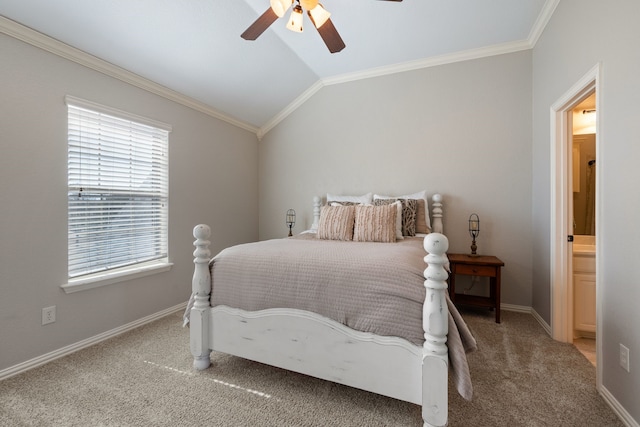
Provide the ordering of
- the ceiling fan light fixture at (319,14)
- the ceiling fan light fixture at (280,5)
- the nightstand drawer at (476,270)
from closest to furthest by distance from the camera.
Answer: the ceiling fan light fixture at (280,5), the ceiling fan light fixture at (319,14), the nightstand drawer at (476,270)

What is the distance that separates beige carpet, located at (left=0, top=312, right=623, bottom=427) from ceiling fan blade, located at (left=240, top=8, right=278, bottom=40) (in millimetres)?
2342

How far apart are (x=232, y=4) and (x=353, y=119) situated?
1815 millimetres

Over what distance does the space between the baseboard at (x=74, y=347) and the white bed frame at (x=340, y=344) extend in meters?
1.04

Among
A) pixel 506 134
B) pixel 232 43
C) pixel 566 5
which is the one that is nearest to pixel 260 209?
pixel 232 43

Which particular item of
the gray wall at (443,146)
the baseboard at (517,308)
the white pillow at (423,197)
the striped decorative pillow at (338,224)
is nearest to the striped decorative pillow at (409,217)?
the white pillow at (423,197)

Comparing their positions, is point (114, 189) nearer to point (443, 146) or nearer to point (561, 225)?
point (443, 146)

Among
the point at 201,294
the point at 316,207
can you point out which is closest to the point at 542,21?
the point at 316,207

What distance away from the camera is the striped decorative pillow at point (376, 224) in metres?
2.53

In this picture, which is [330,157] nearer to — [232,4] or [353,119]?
[353,119]

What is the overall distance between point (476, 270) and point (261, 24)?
279cm

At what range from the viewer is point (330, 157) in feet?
12.2

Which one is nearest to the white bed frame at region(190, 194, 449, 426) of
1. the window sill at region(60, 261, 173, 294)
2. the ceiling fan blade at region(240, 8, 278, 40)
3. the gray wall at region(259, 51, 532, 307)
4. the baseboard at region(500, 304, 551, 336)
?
the window sill at region(60, 261, 173, 294)

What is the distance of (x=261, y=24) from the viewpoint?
76.0 inches

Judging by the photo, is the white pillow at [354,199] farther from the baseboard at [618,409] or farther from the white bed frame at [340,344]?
the baseboard at [618,409]
